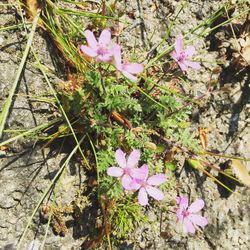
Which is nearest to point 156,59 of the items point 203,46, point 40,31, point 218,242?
point 203,46

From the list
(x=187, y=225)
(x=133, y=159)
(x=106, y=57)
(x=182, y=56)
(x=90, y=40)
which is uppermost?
(x=182, y=56)

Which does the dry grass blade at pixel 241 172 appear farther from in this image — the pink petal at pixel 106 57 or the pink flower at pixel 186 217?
the pink petal at pixel 106 57

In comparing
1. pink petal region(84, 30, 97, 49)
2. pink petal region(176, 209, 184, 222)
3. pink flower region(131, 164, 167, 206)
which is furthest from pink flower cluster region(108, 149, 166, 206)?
pink petal region(84, 30, 97, 49)

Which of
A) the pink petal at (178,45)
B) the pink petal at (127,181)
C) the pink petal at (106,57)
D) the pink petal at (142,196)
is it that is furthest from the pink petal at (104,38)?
the pink petal at (142,196)

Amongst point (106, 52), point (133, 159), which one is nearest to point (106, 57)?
point (106, 52)

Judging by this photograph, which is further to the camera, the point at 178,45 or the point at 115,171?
the point at 178,45

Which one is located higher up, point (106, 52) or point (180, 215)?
point (106, 52)

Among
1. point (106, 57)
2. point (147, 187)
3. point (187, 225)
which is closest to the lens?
point (106, 57)

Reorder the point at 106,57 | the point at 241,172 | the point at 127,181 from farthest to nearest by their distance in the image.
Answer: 1. the point at 241,172
2. the point at 127,181
3. the point at 106,57

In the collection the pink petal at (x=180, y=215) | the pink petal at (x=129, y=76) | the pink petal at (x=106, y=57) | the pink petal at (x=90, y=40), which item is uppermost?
the pink petal at (x=90, y=40)

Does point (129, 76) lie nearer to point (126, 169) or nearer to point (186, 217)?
point (126, 169)

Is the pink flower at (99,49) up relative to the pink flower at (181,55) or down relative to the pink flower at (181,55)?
down
